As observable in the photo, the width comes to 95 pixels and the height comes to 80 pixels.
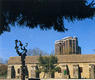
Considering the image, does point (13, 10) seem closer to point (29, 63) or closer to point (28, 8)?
point (28, 8)

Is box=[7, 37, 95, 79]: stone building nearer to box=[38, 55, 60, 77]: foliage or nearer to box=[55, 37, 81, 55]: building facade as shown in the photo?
box=[38, 55, 60, 77]: foliage

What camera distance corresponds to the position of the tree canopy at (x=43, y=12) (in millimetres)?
3074

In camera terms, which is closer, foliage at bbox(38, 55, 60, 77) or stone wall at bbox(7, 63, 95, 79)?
foliage at bbox(38, 55, 60, 77)

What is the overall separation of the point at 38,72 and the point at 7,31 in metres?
40.9

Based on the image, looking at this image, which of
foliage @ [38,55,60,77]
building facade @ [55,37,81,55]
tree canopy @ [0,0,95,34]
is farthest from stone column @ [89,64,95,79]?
tree canopy @ [0,0,95,34]

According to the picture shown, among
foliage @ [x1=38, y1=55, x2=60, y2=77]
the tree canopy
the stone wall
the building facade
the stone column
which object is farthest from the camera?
the building facade

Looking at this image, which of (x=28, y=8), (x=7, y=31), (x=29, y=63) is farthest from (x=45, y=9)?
(x=29, y=63)

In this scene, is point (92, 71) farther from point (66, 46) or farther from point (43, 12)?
point (43, 12)

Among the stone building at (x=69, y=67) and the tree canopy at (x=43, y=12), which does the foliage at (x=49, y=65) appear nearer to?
the stone building at (x=69, y=67)

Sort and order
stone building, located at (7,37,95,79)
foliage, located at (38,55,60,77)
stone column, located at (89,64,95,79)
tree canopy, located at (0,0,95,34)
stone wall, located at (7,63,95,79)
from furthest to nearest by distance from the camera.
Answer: stone building, located at (7,37,95,79) < stone wall, located at (7,63,95,79) < foliage, located at (38,55,60,77) < stone column, located at (89,64,95,79) < tree canopy, located at (0,0,95,34)

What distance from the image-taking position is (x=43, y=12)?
3326mm

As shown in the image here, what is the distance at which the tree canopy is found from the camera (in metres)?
3.07

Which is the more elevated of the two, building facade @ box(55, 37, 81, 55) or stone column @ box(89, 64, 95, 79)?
building facade @ box(55, 37, 81, 55)

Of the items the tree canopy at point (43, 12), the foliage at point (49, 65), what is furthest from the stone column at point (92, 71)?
the tree canopy at point (43, 12)
